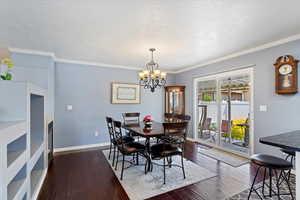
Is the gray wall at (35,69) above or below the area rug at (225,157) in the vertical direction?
above

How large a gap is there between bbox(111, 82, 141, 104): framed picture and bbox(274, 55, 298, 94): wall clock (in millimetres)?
3548

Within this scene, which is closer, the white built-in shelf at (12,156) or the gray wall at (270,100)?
the white built-in shelf at (12,156)

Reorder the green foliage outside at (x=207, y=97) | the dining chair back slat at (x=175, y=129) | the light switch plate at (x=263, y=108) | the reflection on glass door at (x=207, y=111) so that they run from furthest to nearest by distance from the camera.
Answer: the green foliage outside at (x=207, y=97) < the reflection on glass door at (x=207, y=111) < the light switch plate at (x=263, y=108) < the dining chair back slat at (x=175, y=129)

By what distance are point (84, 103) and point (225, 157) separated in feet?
12.9

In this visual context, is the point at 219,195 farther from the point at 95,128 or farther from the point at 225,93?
the point at 95,128

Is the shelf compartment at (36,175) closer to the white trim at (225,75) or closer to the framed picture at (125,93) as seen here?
the framed picture at (125,93)

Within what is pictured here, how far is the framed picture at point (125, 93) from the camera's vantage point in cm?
461

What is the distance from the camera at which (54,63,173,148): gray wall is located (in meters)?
3.99

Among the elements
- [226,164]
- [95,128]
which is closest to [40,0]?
[95,128]

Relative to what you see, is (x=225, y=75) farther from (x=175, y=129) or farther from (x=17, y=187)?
(x=17, y=187)

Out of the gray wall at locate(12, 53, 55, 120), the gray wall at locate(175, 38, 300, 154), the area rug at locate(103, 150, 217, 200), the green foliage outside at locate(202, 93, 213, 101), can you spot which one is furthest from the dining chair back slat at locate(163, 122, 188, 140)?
the gray wall at locate(12, 53, 55, 120)

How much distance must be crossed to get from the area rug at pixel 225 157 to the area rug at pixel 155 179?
0.73 metres

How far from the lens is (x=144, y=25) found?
2266 millimetres

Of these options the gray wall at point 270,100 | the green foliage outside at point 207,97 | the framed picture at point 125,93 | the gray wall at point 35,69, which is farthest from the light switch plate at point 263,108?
the gray wall at point 35,69
